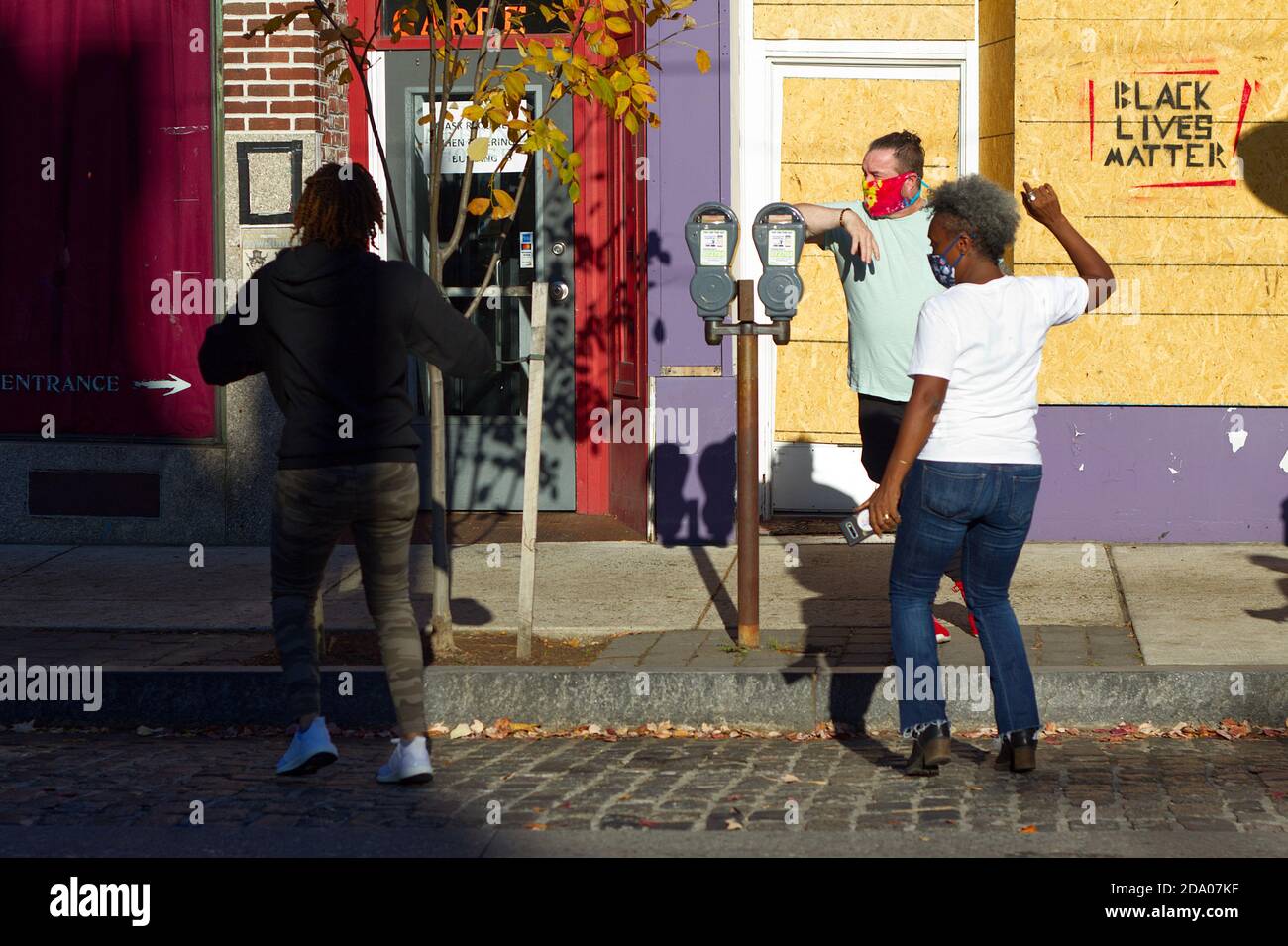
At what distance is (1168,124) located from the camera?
9.39m

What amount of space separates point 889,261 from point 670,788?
2.38 m

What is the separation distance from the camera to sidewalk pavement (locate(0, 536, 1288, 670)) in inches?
275

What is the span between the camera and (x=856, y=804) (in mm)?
5344

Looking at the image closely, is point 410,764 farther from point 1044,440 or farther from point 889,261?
point 1044,440

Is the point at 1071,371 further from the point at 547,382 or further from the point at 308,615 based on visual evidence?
the point at 308,615

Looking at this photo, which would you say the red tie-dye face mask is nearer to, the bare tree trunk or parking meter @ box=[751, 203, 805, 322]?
parking meter @ box=[751, 203, 805, 322]

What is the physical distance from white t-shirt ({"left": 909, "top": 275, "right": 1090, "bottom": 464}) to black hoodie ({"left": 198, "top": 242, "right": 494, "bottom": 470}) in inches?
56.4

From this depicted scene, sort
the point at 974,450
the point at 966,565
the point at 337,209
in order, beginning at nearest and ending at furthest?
the point at 974,450
the point at 337,209
the point at 966,565

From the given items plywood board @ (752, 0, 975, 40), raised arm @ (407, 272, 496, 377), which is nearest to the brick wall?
plywood board @ (752, 0, 975, 40)

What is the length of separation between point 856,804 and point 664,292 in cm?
467

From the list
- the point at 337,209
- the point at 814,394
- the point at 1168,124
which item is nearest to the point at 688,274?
the point at 814,394

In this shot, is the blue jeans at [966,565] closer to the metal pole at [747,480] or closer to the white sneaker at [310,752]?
the metal pole at [747,480]

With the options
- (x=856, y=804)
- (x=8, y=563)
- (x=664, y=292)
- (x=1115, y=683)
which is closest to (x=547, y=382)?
(x=664, y=292)

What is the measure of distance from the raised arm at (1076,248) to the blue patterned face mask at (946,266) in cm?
28
